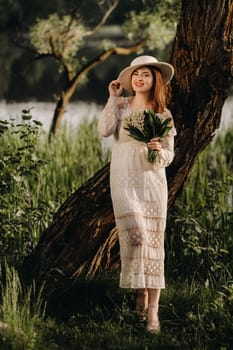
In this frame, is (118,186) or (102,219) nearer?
(118,186)

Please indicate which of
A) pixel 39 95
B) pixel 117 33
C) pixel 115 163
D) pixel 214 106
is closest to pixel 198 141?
pixel 214 106

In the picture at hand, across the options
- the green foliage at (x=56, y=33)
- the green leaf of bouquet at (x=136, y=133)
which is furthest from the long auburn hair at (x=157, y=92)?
the green foliage at (x=56, y=33)

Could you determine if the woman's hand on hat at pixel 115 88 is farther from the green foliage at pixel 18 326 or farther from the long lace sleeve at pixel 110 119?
the green foliage at pixel 18 326

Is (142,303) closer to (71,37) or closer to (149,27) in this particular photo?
(71,37)

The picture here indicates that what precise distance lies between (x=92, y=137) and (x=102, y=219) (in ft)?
14.8

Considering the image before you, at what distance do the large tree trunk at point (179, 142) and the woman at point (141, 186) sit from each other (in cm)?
76

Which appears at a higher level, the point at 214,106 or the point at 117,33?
the point at 117,33

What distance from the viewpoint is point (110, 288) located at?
225 inches

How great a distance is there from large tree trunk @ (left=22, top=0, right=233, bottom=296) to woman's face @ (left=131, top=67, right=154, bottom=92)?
32.9 inches

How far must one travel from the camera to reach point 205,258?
20.7 feet

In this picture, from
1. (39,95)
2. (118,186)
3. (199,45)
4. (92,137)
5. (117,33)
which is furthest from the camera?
(117,33)

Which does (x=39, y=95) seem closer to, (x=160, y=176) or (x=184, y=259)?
(x=184, y=259)

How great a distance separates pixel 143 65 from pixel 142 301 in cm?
143

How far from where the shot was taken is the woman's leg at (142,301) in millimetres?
5207
